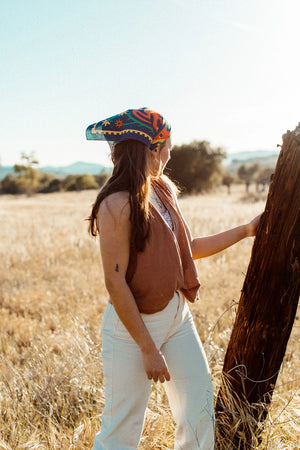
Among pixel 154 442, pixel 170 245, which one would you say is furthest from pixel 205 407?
pixel 170 245

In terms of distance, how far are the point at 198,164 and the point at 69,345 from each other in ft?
120

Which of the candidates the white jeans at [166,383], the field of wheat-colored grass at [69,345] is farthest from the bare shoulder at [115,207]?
the field of wheat-colored grass at [69,345]

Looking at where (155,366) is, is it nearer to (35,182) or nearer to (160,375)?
(160,375)

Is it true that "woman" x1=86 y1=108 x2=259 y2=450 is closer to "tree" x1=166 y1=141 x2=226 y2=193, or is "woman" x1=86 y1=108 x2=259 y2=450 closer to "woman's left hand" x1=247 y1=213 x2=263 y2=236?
"woman's left hand" x1=247 y1=213 x2=263 y2=236

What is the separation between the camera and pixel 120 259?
1.65m

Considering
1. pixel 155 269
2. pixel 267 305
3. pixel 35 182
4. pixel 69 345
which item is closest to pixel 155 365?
pixel 155 269

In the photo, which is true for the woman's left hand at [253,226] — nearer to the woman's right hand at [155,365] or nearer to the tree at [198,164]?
the woman's right hand at [155,365]

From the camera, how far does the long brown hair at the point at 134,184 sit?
5.40ft

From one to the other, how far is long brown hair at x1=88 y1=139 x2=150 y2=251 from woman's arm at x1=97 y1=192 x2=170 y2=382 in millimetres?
31

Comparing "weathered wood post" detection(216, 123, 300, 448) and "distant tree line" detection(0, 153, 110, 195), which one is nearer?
"weathered wood post" detection(216, 123, 300, 448)

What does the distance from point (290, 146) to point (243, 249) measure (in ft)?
22.0

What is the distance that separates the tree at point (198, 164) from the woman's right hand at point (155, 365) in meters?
36.4

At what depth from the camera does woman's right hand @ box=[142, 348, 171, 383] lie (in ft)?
5.51

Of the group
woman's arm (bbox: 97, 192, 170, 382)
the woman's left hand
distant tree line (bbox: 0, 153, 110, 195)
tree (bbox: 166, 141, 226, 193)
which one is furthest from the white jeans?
distant tree line (bbox: 0, 153, 110, 195)
